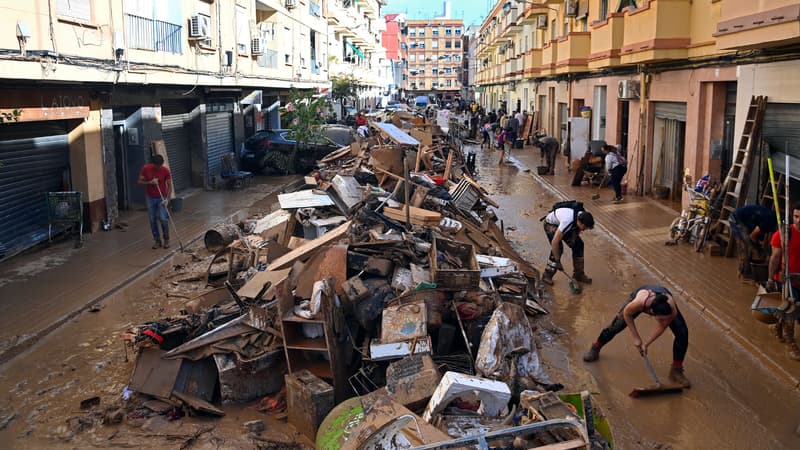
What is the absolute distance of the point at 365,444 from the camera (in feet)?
15.3

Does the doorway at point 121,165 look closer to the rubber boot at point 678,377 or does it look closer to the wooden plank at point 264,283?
the wooden plank at point 264,283

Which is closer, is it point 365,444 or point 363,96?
point 365,444

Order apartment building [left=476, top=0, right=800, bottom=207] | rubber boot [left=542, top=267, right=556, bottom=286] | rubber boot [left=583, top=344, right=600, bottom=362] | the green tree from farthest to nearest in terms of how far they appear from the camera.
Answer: the green tree → apartment building [left=476, top=0, right=800, bottom=207] → rubber boot [left=542, top=267, right=556, bottom=286] → rubber boot [left=583, top=344, right=600, bottom=362]

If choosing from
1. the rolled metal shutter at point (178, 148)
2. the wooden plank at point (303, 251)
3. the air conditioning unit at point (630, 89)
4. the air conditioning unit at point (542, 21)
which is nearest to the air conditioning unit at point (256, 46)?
the rolled metal shutter at point (178, 148)

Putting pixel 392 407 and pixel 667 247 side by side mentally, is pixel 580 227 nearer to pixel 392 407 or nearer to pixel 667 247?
pixel 667 247

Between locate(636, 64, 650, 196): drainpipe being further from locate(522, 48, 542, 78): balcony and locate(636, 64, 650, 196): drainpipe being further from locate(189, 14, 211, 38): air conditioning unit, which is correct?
locate(522, 48, 542, 78): balcony

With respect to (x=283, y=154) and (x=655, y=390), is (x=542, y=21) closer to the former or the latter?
(x=283, y=154)

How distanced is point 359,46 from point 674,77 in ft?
142

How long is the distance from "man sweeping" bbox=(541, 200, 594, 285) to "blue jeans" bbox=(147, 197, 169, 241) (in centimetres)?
689

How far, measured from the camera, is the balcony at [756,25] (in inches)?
380

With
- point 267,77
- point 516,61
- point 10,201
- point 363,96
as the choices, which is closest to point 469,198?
point 10,201

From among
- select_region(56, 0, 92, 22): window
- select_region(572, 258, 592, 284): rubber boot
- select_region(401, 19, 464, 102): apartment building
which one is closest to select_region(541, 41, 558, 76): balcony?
select_region(572, 258, 592, 284): rubber boot

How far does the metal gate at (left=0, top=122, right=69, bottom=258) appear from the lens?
1238cm

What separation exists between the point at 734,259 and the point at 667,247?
1327 millimetres
